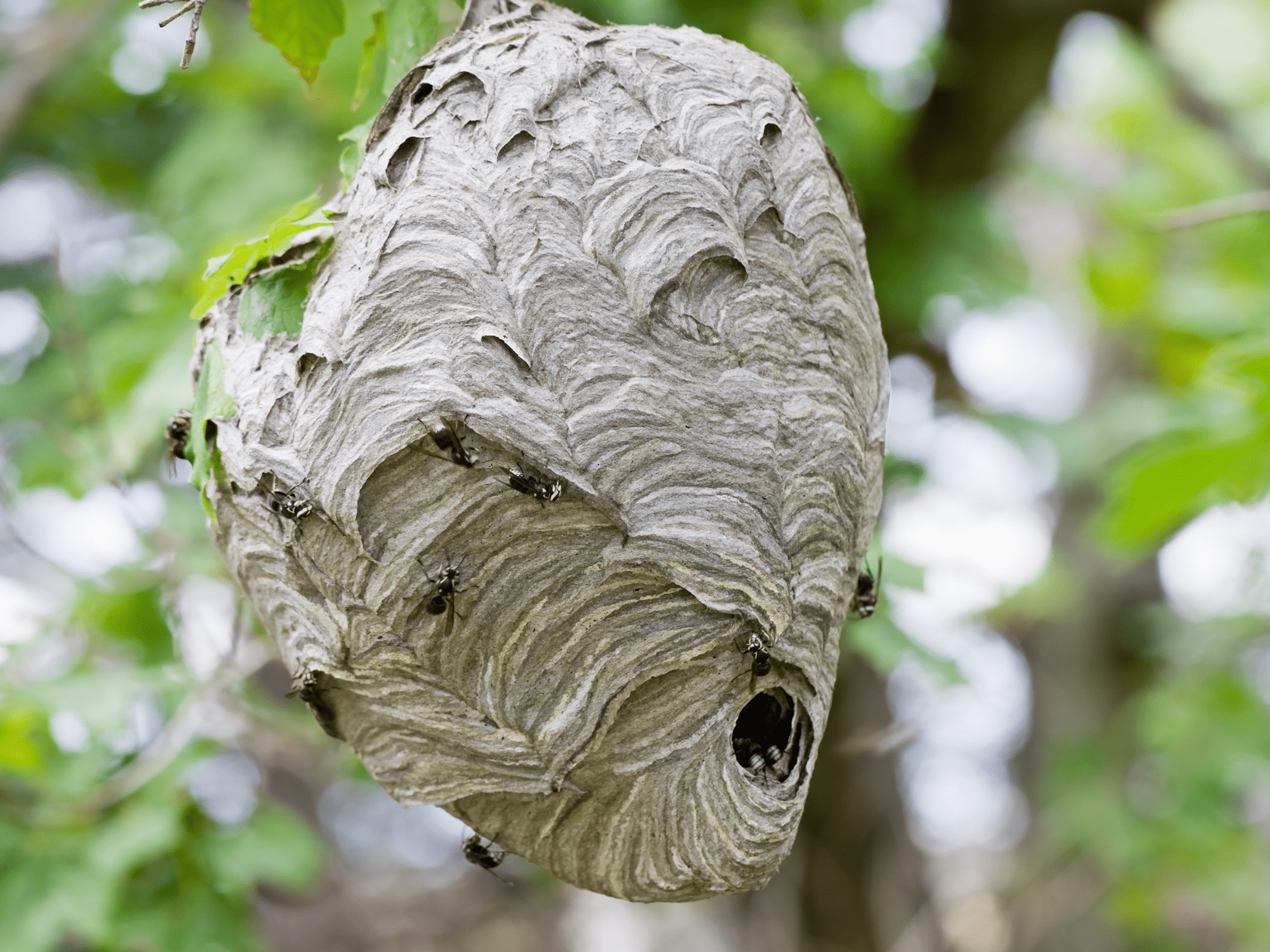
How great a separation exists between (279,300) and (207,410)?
194 mm

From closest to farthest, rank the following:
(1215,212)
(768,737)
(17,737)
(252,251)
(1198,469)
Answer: (252,251)
(768,737)
(1215,212)
(1198,469)
(17,737)

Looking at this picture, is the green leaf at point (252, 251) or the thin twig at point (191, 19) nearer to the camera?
the thin twig at point (191, 19)

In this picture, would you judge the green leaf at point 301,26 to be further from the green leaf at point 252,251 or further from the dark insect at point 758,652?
the dark insect at point 758,652

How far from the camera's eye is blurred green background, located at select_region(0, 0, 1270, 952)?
2938mm

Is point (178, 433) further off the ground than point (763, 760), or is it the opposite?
point (178, 433)

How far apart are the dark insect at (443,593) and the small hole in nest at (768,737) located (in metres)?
0.45

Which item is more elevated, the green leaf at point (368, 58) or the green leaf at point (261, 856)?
the green leaf at point (368, 58)

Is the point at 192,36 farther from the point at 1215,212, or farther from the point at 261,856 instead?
the point at 261,856

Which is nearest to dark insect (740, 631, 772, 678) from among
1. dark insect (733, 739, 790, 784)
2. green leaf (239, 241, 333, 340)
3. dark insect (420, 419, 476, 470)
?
dark insect (733, 739, 790, 784)

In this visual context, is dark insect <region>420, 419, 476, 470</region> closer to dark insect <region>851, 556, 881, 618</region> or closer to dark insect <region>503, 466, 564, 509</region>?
dark insect <region>503, 466, 564, 509</region>

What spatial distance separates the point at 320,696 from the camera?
5.62ft

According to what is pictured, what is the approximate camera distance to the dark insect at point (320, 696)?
5.42 feet

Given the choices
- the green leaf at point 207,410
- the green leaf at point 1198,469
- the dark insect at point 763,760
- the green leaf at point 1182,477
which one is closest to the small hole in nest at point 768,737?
the dark insect at point 763,760

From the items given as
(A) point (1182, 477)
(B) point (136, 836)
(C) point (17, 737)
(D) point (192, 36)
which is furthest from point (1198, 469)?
(C) point (17, 737)
